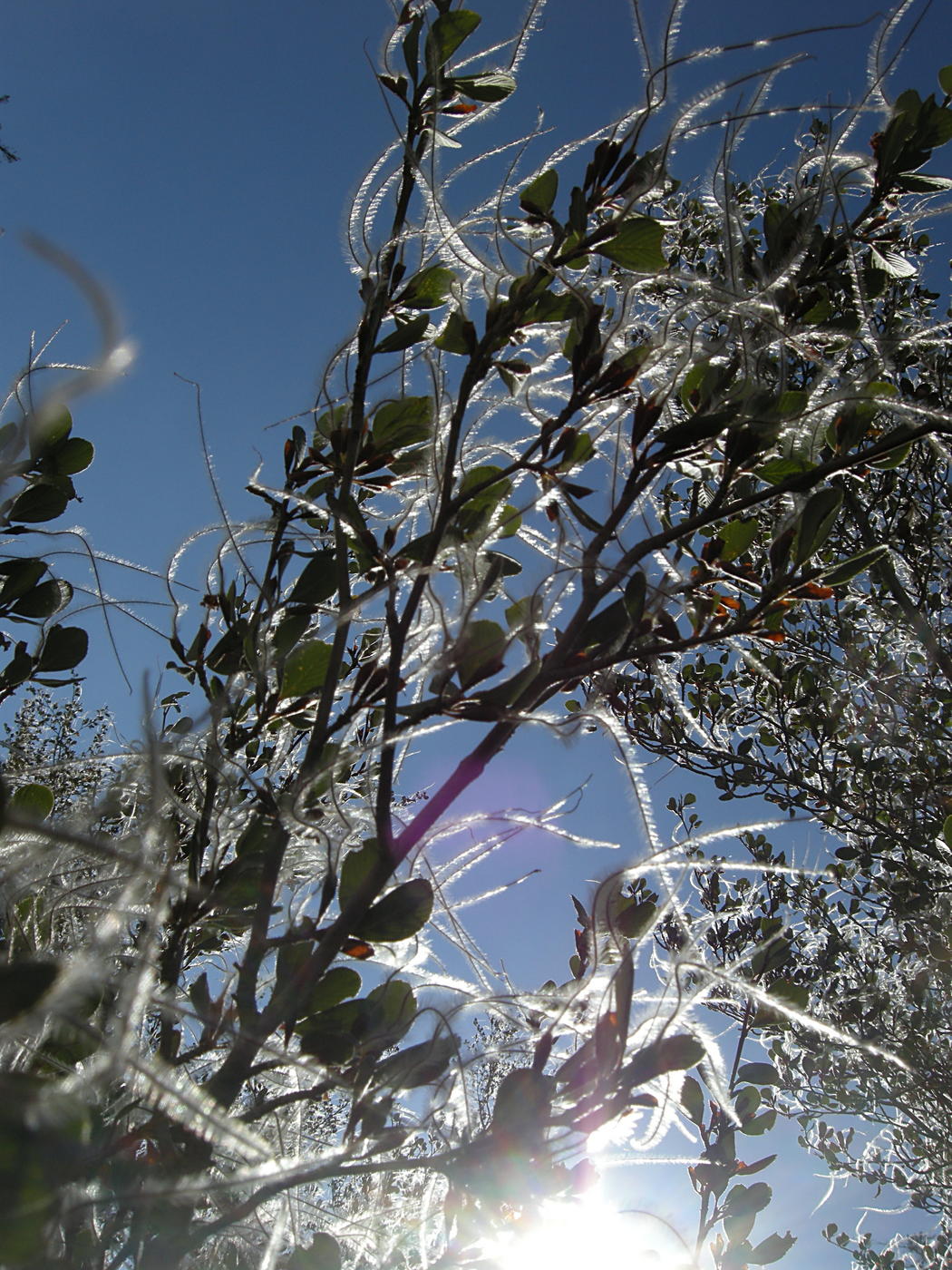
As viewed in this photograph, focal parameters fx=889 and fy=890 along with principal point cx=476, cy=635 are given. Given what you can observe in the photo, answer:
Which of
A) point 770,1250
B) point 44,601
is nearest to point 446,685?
point 44,601

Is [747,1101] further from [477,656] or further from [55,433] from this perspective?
[55,433]

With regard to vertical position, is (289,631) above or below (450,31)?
below

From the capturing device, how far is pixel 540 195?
3.71 feet

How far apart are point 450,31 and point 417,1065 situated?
1174 millimetres

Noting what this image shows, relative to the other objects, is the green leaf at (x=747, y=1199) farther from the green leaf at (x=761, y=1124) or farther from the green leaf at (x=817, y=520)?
the green leaf at (x=817, y=520)

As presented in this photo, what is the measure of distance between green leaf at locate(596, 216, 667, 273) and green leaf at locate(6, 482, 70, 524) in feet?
2.72

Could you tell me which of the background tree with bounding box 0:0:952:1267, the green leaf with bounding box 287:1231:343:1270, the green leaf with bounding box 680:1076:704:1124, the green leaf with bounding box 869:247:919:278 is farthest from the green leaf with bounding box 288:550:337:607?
the green leaf with bounding box 680:1076:704:1124

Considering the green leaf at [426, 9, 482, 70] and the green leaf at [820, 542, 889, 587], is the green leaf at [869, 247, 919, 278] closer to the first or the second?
the green leaf at [820, 542, 889, 587]

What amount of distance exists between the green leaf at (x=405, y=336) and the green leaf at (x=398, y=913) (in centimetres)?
63

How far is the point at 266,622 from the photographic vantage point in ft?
3.56

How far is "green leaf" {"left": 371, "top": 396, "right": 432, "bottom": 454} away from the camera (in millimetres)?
1086

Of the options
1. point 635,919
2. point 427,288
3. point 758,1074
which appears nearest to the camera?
point 635,919

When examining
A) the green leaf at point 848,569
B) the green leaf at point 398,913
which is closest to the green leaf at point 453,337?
the green leaf at point 848,569

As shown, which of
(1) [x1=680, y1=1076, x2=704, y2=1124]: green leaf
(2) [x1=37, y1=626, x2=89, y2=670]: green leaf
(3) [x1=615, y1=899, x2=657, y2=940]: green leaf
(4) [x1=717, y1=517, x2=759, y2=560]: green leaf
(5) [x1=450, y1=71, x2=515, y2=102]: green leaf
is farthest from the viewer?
(1) [x1=680, y1=1076, x2=704, y2=1124]: green leaf
